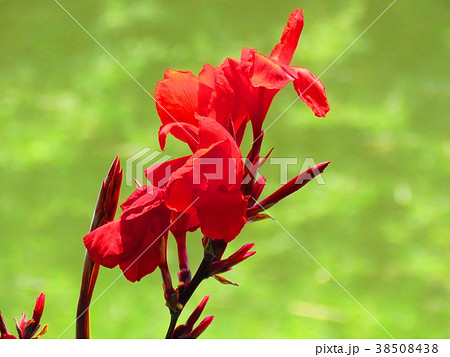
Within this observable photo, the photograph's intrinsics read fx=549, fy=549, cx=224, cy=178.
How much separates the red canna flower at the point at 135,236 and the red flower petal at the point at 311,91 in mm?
98

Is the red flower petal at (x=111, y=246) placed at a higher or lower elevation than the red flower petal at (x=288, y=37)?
lower

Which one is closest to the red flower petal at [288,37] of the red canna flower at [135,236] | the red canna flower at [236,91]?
the red canna flower at [236,91]

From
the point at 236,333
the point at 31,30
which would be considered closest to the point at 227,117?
the point at 236,333

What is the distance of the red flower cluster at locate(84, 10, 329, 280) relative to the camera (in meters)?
0.28

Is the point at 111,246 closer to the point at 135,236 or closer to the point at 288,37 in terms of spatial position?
the point at 135,236

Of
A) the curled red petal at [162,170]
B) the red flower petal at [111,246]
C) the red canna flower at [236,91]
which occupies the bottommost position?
the red flower petal at [111,246]

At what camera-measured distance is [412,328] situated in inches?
28.1

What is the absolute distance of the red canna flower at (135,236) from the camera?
29cm

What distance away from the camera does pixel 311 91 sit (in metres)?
0.32

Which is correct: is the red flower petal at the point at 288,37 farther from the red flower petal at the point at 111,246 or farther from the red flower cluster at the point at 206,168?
the red flower petal at the point at 111,246

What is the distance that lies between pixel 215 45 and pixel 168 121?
0.47 m

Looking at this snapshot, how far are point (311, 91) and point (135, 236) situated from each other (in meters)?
0.13

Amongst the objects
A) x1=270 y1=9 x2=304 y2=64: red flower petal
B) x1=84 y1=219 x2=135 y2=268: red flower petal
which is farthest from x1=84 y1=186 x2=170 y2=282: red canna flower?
x1=270 y1=9 x2=304 y2=64: red flower petal

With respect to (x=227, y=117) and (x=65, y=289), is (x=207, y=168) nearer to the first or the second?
(x=227, y=117)
